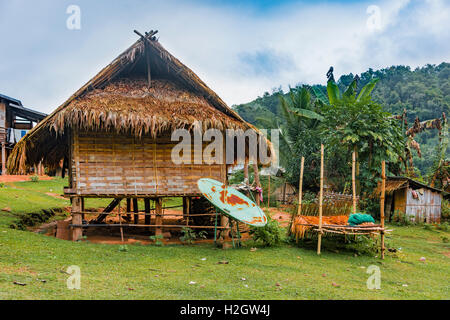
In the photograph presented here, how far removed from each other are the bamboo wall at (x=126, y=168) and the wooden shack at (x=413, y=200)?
30.7ft

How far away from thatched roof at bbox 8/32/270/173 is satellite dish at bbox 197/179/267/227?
59.6 inches

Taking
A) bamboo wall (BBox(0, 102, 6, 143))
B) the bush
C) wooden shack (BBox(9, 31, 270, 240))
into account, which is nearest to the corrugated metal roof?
bamboo wall (BBox(0, 102, 6, 143))

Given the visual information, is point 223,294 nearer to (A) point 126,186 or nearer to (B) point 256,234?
(B) point 256,234

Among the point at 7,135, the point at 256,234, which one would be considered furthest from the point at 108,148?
the point at 7,135

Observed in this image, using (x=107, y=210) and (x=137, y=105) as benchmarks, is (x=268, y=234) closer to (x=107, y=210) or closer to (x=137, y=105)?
(x=137, y=105)

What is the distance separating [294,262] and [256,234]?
1.51 metres

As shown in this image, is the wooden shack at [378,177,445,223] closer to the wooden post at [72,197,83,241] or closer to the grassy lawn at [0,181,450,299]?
the grassy lawn at [0,181,450,299]

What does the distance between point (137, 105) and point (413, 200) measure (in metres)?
11.9

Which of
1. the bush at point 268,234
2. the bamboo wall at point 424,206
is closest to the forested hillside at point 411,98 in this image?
the bamboo wall at point 424,206

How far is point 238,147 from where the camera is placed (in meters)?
9.45

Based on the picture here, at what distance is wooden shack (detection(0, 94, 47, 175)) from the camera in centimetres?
1912

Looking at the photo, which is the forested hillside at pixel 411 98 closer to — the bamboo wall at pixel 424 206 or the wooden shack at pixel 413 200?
the wooden shack at pixel 413 200

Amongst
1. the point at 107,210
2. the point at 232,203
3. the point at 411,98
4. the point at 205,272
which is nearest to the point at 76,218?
the point at 107,210

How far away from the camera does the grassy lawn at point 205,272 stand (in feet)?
14.6
